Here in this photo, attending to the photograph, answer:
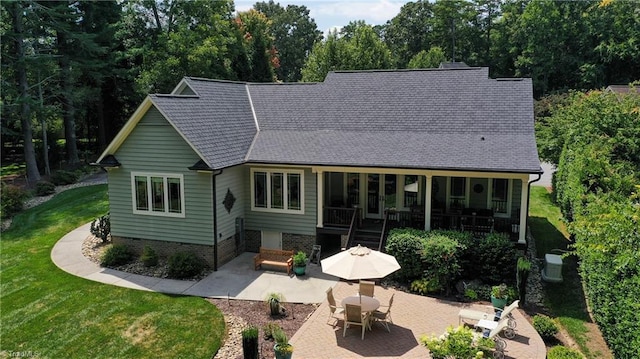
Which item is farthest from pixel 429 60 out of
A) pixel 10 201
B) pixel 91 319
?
pixel 91 319

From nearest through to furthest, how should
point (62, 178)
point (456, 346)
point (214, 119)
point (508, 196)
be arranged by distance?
1. point (456, 346)
2. point (508, 196)
3. point (214, 119)
4. point (62, 178)

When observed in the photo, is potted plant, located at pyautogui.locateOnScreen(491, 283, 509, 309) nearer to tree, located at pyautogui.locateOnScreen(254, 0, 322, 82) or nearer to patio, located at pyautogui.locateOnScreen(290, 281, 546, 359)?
patio, located at pyautogui.locateOnScreen(290, 281, 546, 359)

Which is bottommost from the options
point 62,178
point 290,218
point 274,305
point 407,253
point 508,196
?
point 274,305

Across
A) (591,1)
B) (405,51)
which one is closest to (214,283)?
(591,1)

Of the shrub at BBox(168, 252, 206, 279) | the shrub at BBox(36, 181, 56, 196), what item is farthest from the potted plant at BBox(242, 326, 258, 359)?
the shrub at BBox(36, 181, 56, 196)

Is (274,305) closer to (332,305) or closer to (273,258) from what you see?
(332,305)
